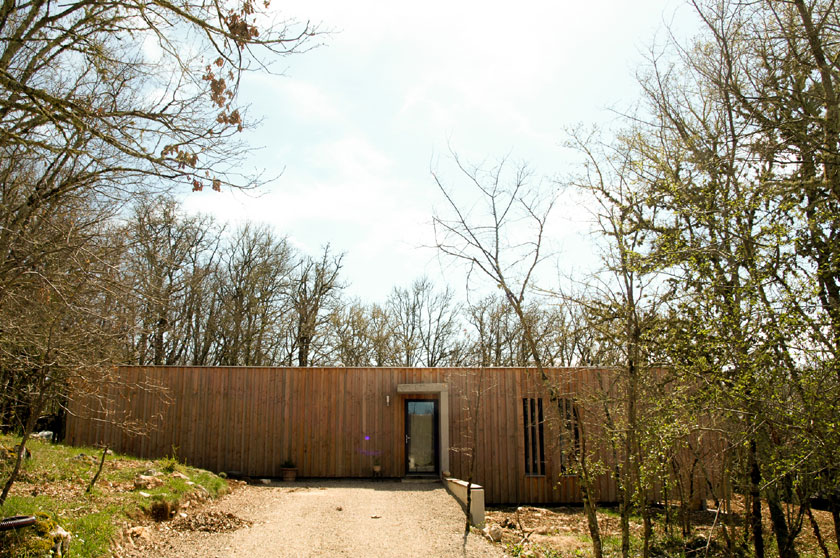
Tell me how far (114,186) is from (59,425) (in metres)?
9.82

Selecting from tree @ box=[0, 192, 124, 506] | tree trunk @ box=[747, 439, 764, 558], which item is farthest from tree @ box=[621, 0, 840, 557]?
tree @ box=[0, 192, 124, 506]

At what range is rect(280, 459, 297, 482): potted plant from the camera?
11625 millimetres

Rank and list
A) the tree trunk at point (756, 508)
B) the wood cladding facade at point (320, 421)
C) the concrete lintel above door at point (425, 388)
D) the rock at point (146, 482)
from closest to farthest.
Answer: the tree trunk at point (756, 508) → the rock at point (146, 482) → the wood cladding facade at point (320, 421) → the concrete lintel above door at point (425, 388)

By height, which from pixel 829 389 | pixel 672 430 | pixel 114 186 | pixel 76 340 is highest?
pixel 114 186

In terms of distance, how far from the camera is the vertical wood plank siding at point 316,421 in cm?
1179

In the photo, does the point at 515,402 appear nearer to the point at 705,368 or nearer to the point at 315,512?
the point at 315,512

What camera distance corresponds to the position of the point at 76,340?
5941 millimetres

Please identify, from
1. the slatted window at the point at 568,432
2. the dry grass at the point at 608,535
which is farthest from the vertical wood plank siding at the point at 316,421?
the dry grass at the point at 608,535

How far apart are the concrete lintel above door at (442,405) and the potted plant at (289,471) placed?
268cm

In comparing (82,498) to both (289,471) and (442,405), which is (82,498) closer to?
(289,471)

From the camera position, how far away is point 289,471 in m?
11.6

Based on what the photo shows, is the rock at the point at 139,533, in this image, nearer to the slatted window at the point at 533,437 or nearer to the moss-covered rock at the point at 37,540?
the moss-covered rock at the point at 37,540

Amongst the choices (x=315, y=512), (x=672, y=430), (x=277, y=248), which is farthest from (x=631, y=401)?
(x=277, y=248)

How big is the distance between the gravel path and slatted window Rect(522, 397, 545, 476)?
8.77 feet
